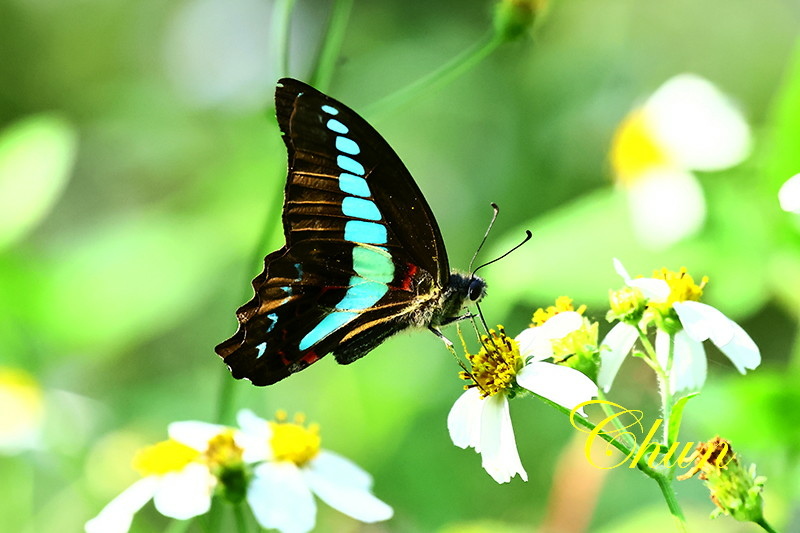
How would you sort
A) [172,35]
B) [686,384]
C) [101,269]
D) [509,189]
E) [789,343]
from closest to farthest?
1. [686,384]
2. [101,269]
3. [789,343]
4. [509,189]
5. [172,35]

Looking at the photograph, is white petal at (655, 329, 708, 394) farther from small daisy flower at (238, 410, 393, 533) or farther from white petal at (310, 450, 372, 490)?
white petal at (310, 450, 372, 490)

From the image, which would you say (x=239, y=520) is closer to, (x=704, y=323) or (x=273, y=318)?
(x=273, y=318)

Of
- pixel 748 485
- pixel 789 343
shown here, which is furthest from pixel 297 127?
pixel 789 343

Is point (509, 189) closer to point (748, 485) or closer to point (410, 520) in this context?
point (410, 520)

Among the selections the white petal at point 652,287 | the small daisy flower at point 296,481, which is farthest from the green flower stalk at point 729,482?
the small daisy flower at point 296,481

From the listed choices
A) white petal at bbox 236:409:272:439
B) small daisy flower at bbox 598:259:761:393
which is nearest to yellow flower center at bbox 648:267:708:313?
small daisy flower at bbox 598:259:761:393

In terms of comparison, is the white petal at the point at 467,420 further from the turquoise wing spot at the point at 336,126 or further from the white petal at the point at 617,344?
the turquoise wing spot at the point at 336,126
